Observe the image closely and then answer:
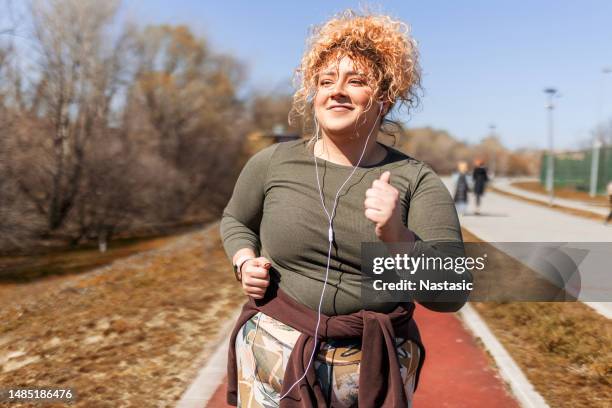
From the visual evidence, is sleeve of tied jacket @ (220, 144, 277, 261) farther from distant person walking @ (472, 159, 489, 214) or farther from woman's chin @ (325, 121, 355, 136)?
distant person walking @ (472, 159, 489, 214)

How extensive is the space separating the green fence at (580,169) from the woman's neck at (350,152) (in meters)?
35.1

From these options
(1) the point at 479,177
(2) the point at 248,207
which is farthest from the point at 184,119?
(2) the point at 248,207

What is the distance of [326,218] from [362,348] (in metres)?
0.35

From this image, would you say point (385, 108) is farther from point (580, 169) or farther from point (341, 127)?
point (580, 169)

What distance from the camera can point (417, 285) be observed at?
1.38m

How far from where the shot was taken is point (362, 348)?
1433 mm

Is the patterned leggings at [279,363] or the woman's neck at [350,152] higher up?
the woman's neck at [350,152]

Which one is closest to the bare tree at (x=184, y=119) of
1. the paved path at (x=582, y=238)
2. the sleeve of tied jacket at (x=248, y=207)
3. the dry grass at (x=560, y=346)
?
the paved path at (x=582, y=238)

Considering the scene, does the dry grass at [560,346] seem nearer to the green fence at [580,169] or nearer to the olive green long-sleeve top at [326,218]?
the olive green long-sleeve top at [326,218]

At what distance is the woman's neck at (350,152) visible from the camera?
1531mm

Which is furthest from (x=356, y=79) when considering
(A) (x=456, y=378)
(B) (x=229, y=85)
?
(B) (x=229, y=85)

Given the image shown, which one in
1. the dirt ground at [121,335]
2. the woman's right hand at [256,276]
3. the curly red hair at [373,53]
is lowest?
the dirt ground at [121,335]

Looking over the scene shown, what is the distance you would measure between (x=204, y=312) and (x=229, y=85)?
1534 inches

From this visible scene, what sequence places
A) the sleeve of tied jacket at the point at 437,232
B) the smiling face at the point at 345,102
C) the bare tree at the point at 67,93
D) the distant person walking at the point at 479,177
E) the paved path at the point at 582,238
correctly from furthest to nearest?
the bare tree at the point at 67,93 → the distant person walking at the point at 479,177 → the paved path at the point at 582,238 → the smiling face at the point at 345,102 → the sleeve of tied jacket at the point at 437,232
